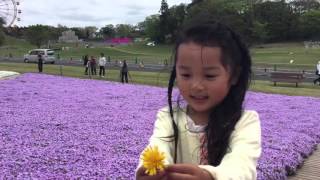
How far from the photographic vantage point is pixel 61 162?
736cm

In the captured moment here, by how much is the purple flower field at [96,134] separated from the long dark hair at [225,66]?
161 inches

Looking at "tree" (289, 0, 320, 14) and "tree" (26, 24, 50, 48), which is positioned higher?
"tree" (289, 0, 320, 14)

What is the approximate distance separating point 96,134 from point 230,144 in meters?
7.83

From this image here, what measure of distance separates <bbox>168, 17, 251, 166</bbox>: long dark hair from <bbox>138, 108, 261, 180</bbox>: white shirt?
0.11ft

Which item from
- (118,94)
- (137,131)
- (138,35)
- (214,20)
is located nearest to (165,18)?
(138,35)

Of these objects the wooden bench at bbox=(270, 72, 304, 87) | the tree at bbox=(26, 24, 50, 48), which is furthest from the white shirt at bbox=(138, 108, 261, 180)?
the tree at bbox=(26, 24, 50, 48)

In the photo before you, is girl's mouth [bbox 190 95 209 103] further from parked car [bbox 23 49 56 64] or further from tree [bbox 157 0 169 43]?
tree [bbox 157 0 169 43]

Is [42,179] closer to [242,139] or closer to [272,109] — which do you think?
[242,139]

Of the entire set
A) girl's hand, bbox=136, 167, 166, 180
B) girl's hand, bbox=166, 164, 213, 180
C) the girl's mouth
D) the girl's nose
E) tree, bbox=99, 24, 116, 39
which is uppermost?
tree, bbox=99, 24, 116, 39

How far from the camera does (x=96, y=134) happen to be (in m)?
10.2

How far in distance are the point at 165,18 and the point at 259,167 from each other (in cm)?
10589

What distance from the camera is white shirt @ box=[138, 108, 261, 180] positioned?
7.59 ft

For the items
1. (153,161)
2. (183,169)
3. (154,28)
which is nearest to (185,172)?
(183,169)

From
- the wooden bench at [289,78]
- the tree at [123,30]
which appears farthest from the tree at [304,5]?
the wooden bench at [289,78]
